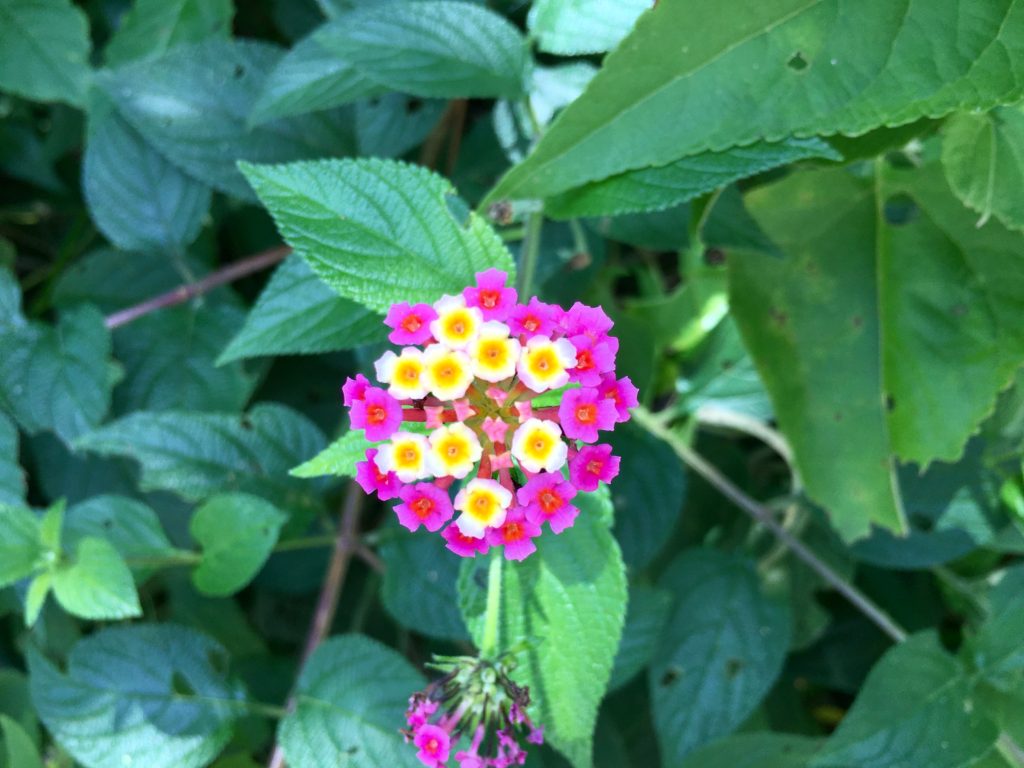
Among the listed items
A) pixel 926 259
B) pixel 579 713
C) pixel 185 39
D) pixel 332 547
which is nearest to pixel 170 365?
pixel 332 547

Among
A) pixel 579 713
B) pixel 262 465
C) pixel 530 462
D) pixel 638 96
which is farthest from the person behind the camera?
pixel 262 465

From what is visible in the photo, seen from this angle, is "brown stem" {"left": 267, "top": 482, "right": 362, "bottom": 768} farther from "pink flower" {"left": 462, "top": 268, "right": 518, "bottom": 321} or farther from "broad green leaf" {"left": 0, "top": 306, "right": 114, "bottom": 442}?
"pink flower" {"left": 462, "top": 268, "right": 518, "bottom": 321}

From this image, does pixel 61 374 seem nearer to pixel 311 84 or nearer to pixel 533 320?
pixel 311 84

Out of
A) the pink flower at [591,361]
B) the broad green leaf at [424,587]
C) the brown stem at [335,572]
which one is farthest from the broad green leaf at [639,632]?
the pink flower at [591,361]

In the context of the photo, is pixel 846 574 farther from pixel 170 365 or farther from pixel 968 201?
pixel 170 365

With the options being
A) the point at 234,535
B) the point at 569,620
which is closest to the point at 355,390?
the point at 569,620

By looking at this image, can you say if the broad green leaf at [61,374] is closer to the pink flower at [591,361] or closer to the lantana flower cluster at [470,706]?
the lantana flower cluster at [470,706]
